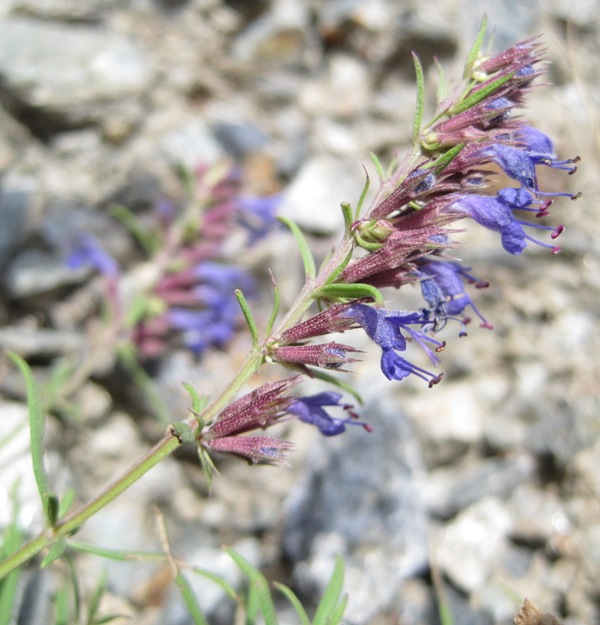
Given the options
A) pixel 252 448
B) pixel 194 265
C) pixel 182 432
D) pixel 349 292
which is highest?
pixel 349 292

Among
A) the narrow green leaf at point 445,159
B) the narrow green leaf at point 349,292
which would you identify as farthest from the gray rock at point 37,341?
the narrow green leaf at point 445,159

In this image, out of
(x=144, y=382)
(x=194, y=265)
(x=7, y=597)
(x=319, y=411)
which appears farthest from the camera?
(x=194, y=265)

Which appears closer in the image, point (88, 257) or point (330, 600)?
point (330, 600)

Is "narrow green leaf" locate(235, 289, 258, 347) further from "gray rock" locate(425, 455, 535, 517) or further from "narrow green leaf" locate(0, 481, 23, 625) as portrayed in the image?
"gray rock" locate(425, 455, 535, 517)

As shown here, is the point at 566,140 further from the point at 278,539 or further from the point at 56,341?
the point at 56,341

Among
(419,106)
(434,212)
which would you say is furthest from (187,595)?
(419,106)

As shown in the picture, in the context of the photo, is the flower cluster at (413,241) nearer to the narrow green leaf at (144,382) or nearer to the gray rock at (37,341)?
the narrow green leaf at (144,382)

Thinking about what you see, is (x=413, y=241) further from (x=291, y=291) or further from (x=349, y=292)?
(x=291, y=291)
